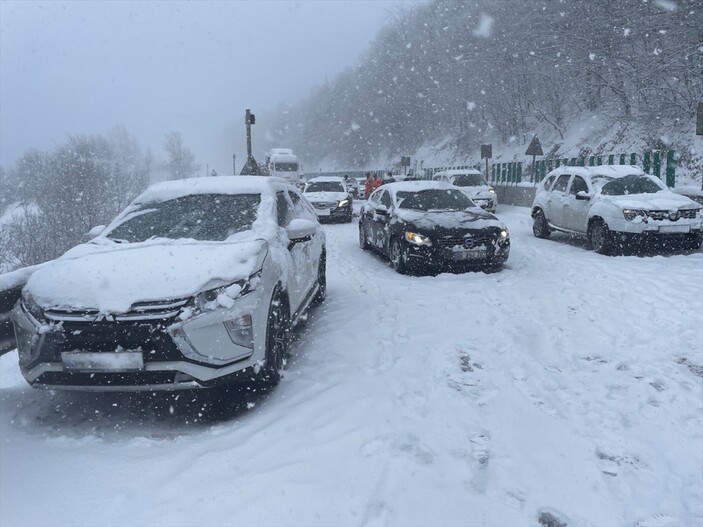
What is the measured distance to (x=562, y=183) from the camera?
13211mm

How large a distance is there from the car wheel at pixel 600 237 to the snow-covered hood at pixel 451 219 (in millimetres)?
2775

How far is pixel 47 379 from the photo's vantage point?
3816 millimetres

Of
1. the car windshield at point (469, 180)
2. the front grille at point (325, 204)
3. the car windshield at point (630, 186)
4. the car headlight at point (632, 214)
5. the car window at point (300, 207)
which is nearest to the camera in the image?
the car window at point (300, 207)

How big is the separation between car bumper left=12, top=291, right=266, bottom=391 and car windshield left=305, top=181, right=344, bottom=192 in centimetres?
1769

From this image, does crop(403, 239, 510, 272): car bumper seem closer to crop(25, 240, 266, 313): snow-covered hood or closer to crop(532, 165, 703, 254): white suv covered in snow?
crop(532, 165, 703, 254): white suv covered in snow

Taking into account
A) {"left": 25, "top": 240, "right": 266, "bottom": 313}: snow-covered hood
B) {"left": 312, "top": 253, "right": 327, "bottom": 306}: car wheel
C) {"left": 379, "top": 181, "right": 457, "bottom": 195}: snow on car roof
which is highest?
{"left": 379, "top": 181, "right": 457, "bottom": 195}: snow on car roof

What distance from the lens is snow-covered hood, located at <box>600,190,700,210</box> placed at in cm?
1035

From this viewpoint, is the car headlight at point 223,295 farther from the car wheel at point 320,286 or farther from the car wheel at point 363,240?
the car wheel at point 363,240

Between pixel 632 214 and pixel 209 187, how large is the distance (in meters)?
8.05

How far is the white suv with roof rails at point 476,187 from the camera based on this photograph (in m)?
19.9

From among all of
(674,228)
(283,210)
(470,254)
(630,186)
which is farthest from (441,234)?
(630,186)

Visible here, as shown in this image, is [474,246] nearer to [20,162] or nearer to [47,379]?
[47,379]

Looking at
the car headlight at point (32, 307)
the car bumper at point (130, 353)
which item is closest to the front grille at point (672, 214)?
the car bumper at point (130, 353)

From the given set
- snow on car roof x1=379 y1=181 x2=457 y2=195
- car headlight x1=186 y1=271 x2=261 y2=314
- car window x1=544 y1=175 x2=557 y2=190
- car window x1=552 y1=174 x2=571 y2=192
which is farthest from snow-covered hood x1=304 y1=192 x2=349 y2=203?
car headlight x1=186 y1=271 x2=261 y2=314
